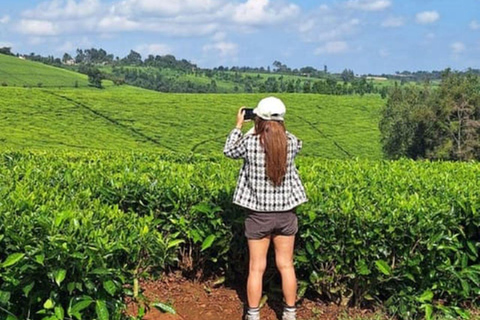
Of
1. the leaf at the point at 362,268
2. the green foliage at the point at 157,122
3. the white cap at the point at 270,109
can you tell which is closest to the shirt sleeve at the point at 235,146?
the white cap at the point at 270,109

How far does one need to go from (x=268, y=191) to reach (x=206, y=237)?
93 cm

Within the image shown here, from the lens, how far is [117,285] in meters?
3.50

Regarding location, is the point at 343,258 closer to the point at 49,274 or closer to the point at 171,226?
the point at 171,226

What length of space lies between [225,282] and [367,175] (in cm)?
205

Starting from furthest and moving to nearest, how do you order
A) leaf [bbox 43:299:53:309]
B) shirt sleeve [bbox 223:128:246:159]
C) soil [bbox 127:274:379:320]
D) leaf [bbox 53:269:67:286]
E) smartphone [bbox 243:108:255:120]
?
soil [bbox 127:274:379:320] → smartphone [bbox 243:108:255:120] → shirt sleeve [bbox 223:128:246:159] → leaf [bbox 43:299:53:309] → leaf [bbox 53:269:67:286]

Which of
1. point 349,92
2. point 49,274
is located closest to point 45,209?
point 49,274

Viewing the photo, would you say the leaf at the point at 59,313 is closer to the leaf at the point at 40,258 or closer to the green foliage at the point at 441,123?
the leaf at the point at 40,258

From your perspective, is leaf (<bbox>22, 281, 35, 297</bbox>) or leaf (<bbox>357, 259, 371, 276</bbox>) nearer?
leaf (<bbox>22, 281, 35, 297</bbox>)

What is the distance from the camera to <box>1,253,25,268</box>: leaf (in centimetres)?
333

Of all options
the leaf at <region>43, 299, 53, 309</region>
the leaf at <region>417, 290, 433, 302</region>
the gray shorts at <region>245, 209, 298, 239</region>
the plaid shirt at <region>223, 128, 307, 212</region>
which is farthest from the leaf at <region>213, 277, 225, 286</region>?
the leaf at <region>43, 299, 53, 309</region>

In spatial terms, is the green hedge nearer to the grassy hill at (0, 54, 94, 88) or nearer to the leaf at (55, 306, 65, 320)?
the leaf at (55, 306, 65, 320)

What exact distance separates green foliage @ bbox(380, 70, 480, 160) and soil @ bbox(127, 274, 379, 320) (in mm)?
36588

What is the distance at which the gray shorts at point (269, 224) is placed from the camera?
4461 millimetres

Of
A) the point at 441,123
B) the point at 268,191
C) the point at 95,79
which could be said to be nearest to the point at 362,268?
the point at 268,191
